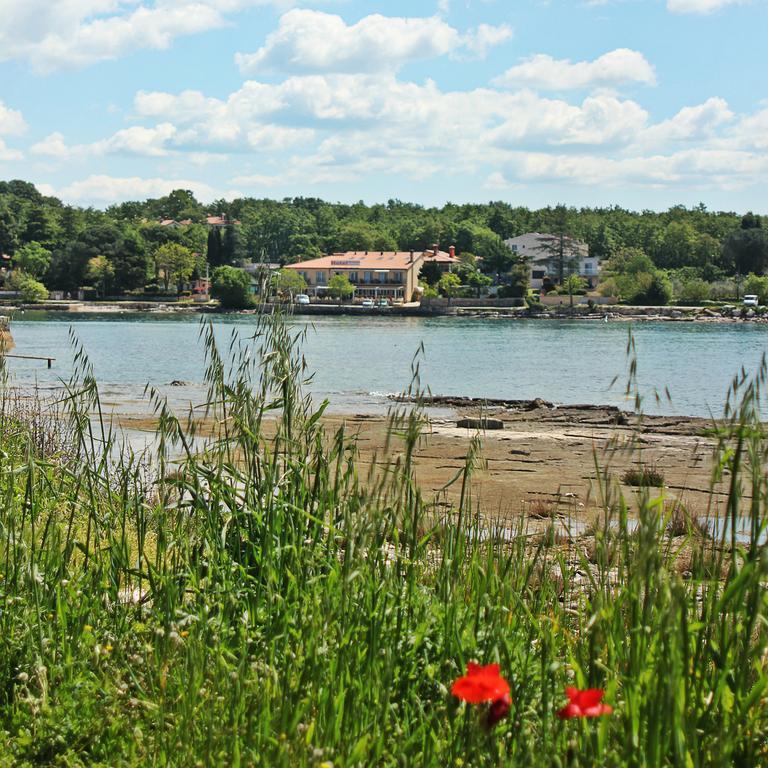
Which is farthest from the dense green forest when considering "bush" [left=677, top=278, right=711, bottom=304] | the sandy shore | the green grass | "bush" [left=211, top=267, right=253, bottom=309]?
the green grass

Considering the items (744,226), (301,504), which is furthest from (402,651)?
(744,226)

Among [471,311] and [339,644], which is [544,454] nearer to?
[339,644]

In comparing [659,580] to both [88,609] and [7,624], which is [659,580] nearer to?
[88,609]

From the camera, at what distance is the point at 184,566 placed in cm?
501

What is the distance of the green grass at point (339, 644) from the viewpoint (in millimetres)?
3052

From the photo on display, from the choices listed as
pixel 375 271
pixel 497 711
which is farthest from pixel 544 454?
pixel 375 271

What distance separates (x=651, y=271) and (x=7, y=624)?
448 ft

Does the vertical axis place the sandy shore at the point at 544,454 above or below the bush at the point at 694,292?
below

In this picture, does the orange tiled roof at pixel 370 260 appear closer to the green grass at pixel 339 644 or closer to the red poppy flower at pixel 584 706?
the green grass at pixel 339 644

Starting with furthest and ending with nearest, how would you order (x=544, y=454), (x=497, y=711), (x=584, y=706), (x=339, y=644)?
(x=544, y=454) < (x=339, y=644) < (x=497, y=711) < (x=584, y=706)

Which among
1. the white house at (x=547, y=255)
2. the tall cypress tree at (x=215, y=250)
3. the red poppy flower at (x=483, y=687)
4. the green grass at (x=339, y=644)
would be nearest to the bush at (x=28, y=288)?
the tall cypress tree at (x=215, y=250)

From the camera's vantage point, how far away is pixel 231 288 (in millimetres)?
129125

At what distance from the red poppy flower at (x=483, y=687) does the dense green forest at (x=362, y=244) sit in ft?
423

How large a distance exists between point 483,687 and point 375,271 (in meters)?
139
